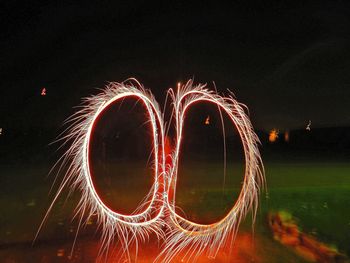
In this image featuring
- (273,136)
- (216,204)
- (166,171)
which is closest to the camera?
(166,171)

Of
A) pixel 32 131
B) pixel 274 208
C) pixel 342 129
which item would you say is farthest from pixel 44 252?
pixel 342 129

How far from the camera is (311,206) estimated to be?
28.2ft

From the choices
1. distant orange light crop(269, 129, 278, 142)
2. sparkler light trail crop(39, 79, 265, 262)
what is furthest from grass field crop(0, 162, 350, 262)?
distant orange light crop(269, 129, 278, 142)

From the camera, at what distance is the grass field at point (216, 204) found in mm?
5738

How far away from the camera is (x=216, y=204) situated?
845 cm

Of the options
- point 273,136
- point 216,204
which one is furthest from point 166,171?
point 273,136

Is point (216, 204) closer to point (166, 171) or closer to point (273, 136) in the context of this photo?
point (166, 171)

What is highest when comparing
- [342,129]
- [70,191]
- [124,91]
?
[342,129]

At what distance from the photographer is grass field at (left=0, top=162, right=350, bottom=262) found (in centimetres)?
574

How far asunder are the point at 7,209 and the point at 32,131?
11.6 metres

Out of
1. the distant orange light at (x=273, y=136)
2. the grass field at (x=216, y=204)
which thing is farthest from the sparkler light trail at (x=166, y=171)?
the distant orange light at (x=273, y=136)

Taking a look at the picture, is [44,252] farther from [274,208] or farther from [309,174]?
[309,174]

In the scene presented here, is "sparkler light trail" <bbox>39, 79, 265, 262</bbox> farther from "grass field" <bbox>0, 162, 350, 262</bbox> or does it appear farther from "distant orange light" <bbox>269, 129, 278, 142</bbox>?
"distant orange light" <bbox>269, 129, 278, 142</bbox>

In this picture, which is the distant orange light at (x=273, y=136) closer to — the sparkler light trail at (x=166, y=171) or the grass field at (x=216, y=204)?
the grass field at (x=216, y=204)
